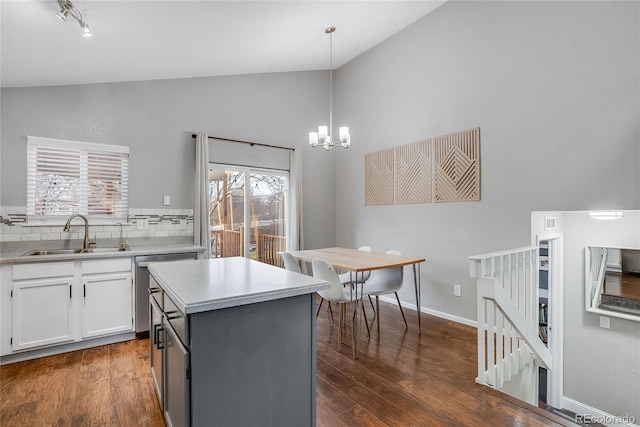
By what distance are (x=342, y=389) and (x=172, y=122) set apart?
3.58 metres

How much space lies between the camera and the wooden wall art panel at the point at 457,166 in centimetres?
348

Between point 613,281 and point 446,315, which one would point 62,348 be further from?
point 613,281

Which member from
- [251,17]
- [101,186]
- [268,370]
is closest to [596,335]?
[268,370]

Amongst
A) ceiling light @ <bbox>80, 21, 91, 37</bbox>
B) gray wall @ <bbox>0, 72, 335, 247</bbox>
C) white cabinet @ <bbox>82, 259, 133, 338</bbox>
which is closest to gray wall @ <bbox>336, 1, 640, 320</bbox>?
gray wall @ <bbox>0, 72, 335, 247</bbox>

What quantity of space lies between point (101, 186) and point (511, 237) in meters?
4.47

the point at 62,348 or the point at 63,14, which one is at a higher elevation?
the point at 63,14

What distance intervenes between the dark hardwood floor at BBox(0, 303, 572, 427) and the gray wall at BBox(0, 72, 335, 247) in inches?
69.3

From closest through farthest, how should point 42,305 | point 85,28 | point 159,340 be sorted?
point 159,340, point 85,28, point 42,305

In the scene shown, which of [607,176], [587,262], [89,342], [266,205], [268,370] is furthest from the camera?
[266,205]

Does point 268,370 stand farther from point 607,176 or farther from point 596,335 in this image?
point 596,335

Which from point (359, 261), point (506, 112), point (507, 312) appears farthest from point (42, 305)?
point (506, 112)

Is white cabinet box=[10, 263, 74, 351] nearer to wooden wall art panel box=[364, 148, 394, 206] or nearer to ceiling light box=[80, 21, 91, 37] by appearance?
ceiling light box=[80, 21, 91, 37]

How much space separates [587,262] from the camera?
347 centimetres

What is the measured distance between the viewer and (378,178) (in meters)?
4.67
